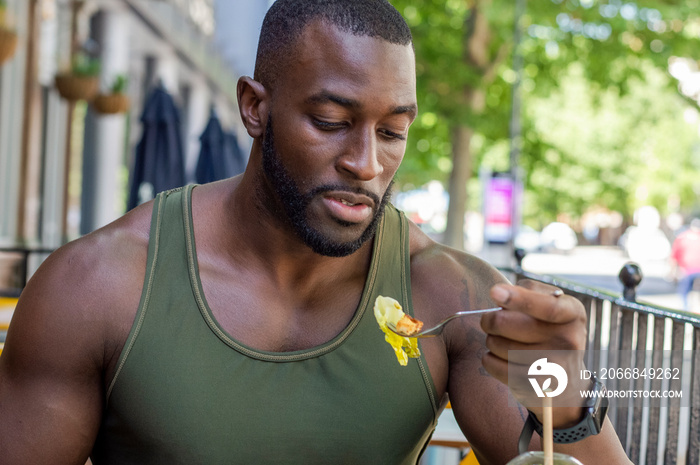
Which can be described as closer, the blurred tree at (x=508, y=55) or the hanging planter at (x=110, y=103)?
the hanging planter at (x=110, y=103)

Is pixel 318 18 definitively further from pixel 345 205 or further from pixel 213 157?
pixel 213 157

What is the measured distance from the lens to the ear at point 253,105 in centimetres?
200

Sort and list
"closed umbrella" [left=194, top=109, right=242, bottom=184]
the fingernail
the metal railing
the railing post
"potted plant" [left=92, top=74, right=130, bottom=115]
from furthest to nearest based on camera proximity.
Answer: "potted plant" [left=92, top=74, right=130, bottom=115], "closed umbrella" [left=194, top=109, right=242, bottom=184], the railing post, the metal railing, the fingernail

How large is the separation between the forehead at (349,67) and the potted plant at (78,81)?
8.69 metres

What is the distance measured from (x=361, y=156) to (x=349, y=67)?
0.69ft

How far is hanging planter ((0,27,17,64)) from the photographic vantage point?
7516 mm

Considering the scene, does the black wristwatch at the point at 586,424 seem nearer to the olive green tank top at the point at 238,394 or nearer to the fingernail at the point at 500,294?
the fingernail at the point at 500,294

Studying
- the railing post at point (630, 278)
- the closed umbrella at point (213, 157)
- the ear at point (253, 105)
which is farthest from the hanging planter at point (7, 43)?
the railing post at point (630, 278)

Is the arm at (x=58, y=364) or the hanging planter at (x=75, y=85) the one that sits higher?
the hanging planter at (x=75, y=85)

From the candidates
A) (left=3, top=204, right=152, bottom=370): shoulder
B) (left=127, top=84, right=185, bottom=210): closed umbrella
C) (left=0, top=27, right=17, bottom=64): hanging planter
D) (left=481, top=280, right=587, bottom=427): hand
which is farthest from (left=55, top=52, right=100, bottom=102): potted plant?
(left=481, top=280, right=587, bottom=427): hand

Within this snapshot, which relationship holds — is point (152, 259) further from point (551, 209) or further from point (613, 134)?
point (551, 209)

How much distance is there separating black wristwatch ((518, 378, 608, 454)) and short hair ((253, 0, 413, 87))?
3.08 feet

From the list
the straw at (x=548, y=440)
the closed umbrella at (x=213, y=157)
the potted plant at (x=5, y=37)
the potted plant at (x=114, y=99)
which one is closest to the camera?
the straw at (x=548, y=440)

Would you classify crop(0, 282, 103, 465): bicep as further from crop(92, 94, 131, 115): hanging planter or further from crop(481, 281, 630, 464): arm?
crop(92, 94, 131, 115): hanging planter
